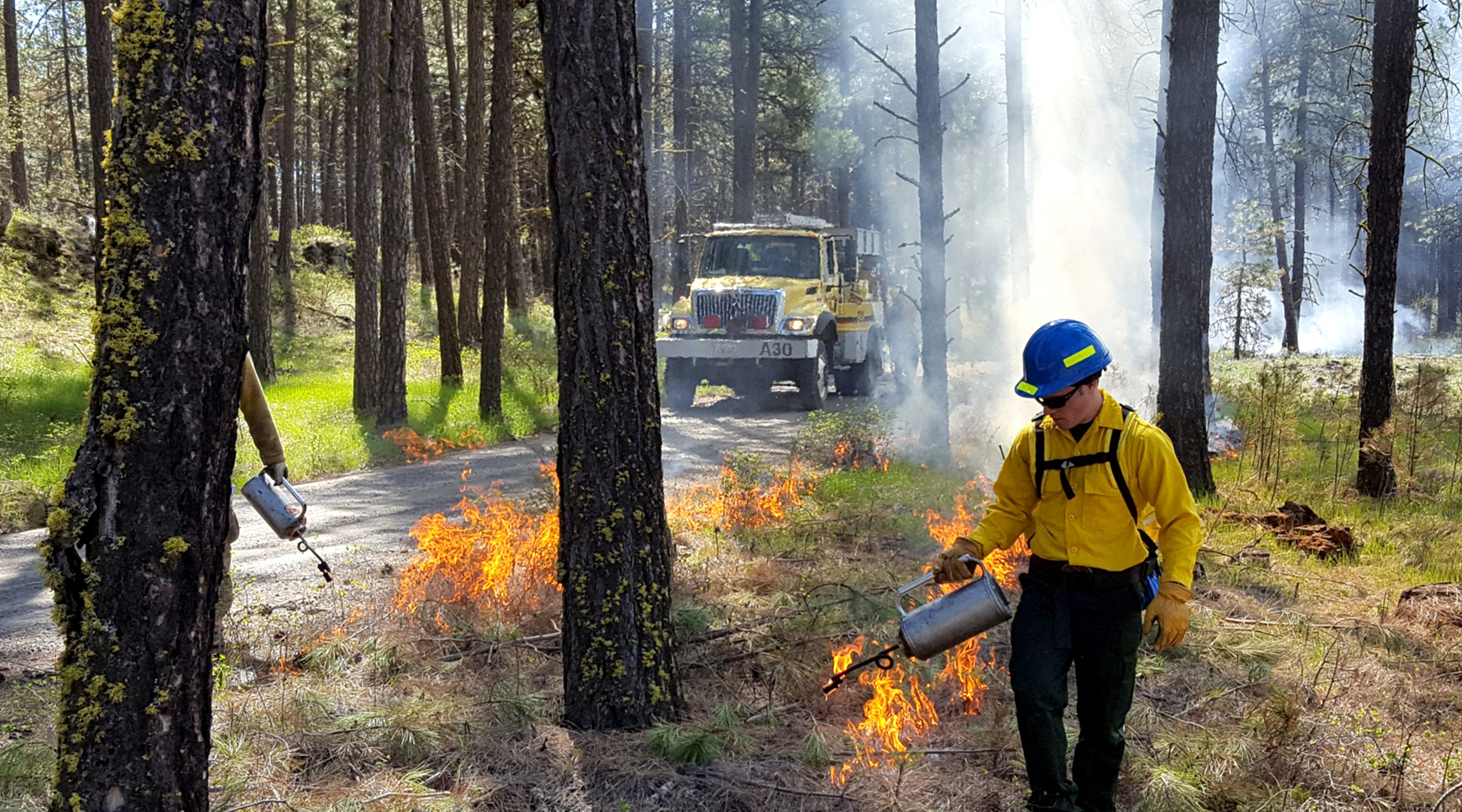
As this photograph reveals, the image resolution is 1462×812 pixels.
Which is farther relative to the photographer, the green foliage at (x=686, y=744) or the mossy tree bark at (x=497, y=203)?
the mossy tree bark at (x=497, y=203)

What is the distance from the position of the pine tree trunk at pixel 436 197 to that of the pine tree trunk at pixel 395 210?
2.37m

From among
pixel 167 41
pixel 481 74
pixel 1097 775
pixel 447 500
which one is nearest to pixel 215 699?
pixel 167 41

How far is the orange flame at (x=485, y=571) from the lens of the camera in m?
5.85

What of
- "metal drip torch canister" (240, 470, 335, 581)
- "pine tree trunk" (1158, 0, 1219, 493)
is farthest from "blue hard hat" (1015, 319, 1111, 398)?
"pine tree trunk" (1158, 0, 1219, 493)

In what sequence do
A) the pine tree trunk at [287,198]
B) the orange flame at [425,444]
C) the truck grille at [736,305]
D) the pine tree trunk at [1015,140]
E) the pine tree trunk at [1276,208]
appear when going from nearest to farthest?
the orange flame at [425,444] < the truck grille at [736,305] < the pine tree trunk at [287,198] < the pine tree trunk at [1015,140] < the pine tree trunk at [1276,208]

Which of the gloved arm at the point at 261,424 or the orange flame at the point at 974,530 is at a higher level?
the gloved arm at the point at 261,424

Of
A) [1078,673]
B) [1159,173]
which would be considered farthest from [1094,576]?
[1159,173]

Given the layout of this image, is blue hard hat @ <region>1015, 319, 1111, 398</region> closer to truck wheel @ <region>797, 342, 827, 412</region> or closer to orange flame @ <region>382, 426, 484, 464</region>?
orange flame @ <region>382, 426, 484, 464</region>

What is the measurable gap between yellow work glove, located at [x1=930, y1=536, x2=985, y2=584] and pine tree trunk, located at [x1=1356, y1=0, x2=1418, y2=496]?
7.39 meters

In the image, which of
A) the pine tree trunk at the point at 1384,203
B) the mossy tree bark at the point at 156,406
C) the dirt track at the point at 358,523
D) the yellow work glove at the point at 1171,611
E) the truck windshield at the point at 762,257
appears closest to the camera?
the mossy tree bark at the point at 156,406

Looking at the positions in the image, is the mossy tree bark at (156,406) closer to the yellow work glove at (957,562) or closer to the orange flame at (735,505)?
the yellow work glove at (957,562)

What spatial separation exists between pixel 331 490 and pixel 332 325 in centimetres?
1716

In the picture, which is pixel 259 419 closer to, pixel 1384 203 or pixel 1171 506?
pixel 1171 506

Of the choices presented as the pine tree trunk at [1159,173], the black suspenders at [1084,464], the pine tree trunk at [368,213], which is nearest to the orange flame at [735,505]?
the black suspenders at [1084,464]
